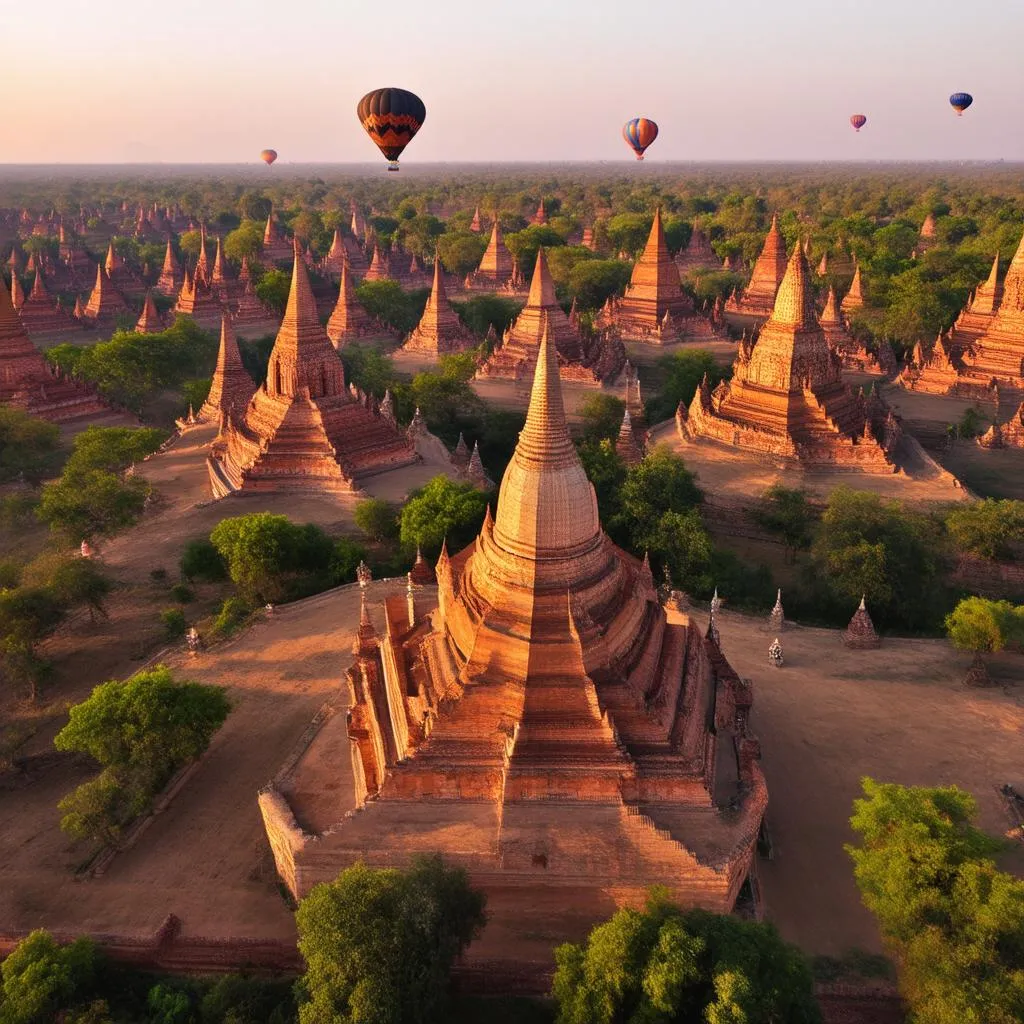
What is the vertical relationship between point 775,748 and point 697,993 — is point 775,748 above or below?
below

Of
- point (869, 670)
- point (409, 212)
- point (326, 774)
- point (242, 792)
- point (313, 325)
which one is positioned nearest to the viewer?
point (326, 774)

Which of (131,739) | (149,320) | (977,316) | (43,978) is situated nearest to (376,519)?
(131,739)

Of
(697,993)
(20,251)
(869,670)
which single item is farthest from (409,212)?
(697,993)

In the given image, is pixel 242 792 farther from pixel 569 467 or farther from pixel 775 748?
pixel 775 748

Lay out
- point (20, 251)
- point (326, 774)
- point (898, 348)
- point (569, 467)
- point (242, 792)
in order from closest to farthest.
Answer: point (569, 467)
point (326, 774)
point (242, 792)
point (898, 348)
point (20, 251)

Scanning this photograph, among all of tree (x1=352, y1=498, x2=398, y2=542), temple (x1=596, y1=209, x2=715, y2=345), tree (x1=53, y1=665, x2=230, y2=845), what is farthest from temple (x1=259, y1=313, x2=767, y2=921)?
temple (x1=596, y1=209, x2=715, y2=345)

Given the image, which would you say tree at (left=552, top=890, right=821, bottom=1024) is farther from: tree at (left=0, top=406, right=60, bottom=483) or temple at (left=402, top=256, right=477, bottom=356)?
temple at (left=402, top=256, right=477, bottom=356)

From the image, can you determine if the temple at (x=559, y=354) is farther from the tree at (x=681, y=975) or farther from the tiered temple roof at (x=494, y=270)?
the tree at (x=681, y=975)
